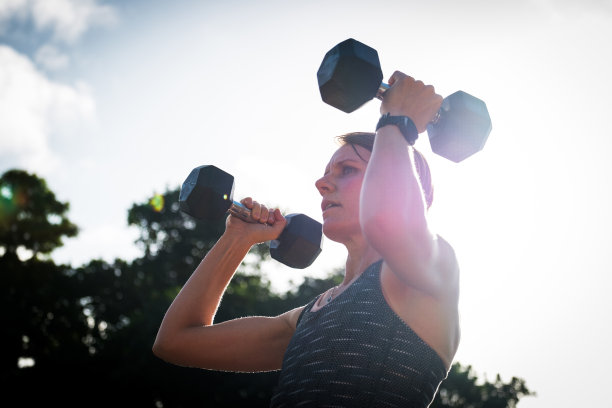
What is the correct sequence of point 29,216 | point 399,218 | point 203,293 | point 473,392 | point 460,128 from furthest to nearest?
1. point 29,216
2. point 473,392
3. point 203,293
4. point 460,128
5. point 399,218

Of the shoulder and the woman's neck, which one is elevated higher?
the woman's neck

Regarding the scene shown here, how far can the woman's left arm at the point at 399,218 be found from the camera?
1.46 metres

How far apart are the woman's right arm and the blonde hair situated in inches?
33.4

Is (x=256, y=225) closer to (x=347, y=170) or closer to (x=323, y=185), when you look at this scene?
(x=323, y=185)

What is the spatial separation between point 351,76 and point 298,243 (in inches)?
44.3

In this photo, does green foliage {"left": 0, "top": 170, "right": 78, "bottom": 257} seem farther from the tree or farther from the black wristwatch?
the black wristwatch

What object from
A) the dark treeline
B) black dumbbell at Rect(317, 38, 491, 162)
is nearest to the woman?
black dumbbell at Rect(317, 38, 491, 162)

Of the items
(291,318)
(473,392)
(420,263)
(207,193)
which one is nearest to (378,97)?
(420,263)

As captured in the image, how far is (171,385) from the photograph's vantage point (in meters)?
13.5

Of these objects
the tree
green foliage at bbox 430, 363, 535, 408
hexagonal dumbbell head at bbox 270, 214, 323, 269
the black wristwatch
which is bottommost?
the black wristwatch

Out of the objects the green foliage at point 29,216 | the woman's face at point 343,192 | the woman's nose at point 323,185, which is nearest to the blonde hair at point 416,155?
the woman's face at point 343,192

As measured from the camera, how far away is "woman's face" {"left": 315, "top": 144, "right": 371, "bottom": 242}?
7.09 ft

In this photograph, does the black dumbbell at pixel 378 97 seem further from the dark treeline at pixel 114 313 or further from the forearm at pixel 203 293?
the dark treeline at pixel 114 313

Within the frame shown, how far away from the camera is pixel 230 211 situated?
2.54 m
